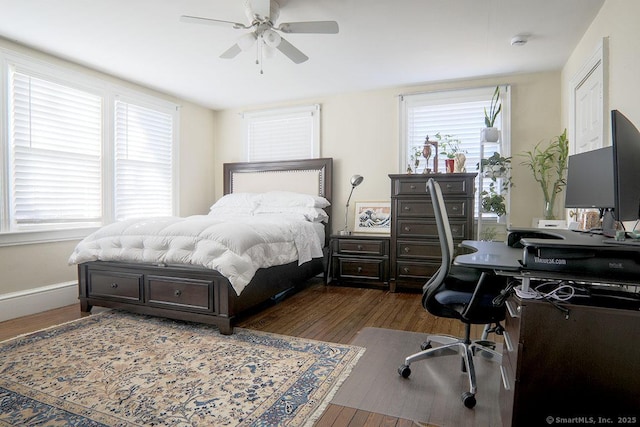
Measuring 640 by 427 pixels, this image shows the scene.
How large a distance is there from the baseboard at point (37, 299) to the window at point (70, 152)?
1.62 feet

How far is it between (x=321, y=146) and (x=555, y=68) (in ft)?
9.67

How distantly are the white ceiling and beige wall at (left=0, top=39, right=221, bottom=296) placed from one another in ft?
2.08

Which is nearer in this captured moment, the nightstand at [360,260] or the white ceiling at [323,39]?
the white ceiling at [323,39]

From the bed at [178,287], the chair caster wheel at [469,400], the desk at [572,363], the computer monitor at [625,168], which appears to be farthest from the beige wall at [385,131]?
the desk at [572,363]

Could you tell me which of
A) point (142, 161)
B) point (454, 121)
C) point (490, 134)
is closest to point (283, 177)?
point (142, 161)

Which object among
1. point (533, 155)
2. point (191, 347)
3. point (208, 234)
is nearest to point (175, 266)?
point (208, 234)

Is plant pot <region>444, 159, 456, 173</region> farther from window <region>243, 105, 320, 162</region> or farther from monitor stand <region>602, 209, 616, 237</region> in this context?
monitor stand <region>602, 209, 616, 237</region>

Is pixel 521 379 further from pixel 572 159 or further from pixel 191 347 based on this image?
pixel 191 347

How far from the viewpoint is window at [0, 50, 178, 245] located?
10.7 feet

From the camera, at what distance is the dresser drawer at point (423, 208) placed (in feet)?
12.6

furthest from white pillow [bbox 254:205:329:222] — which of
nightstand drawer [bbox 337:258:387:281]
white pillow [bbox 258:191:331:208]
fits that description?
nightstand drawer [bbox 337:258:387:281]

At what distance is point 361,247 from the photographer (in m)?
4.30

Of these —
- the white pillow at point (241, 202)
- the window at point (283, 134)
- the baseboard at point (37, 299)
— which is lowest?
the baseboard at point (37, 299)

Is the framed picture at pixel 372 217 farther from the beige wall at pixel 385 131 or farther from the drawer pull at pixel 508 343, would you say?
the drawer pull at pixel 508 343
